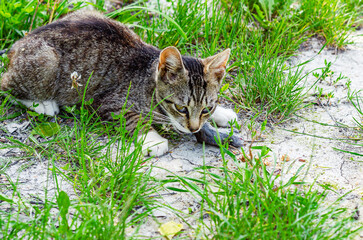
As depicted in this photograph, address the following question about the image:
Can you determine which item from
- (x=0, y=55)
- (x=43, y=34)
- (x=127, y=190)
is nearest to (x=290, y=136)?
(x=127, y=190)

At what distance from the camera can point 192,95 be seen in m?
3.45

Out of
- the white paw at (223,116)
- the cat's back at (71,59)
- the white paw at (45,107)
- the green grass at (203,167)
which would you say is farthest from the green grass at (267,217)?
the white paw at (45,107)

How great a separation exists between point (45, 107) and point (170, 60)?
1316 mm

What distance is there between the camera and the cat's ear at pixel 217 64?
3.49 metres

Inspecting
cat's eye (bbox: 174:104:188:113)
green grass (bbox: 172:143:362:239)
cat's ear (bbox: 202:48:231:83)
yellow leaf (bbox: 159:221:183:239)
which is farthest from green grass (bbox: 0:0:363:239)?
cat's eye (bbox: 174:104:188:113)

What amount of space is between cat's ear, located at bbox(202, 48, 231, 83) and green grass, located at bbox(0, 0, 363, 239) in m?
0.33

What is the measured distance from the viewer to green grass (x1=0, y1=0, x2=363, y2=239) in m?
2.38

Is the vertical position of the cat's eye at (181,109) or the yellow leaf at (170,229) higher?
the cat's eye at (181,109)

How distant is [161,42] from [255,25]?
114 centimetres

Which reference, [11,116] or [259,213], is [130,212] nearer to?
[259,213]

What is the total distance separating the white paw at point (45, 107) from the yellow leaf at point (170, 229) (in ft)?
5.89

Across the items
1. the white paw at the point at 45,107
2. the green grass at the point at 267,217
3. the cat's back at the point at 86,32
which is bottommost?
the white paw at the point at 45,107

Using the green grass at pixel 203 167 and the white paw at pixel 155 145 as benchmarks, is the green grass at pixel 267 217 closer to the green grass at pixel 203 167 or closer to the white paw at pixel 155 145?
the green grass at pixel 203 167

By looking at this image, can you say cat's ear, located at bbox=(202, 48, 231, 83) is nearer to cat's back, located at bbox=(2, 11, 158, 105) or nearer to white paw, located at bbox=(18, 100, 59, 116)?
cat's back, located at bbox=(2, 11, 158, 105)
